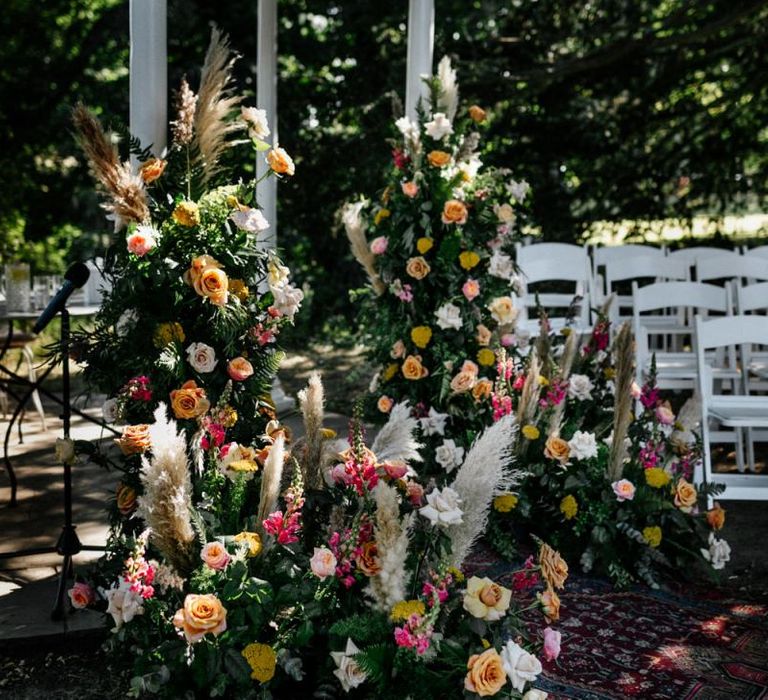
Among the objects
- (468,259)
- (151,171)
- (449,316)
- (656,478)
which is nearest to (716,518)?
(656,478)

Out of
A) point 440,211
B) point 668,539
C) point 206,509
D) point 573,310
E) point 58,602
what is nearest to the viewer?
point 206,509

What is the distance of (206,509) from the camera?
2.79 metres

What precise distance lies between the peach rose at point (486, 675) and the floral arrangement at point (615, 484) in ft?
4.95

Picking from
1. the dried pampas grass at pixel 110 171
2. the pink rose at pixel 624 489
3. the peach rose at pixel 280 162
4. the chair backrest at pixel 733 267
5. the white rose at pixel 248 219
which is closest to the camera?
the dried pampas grass at pixel 110 171

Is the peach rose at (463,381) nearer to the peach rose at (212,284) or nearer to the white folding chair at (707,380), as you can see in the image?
the white folding chair at (707,380)

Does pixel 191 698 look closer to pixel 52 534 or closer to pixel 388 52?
pixel 52 534

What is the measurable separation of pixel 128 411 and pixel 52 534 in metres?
1.48

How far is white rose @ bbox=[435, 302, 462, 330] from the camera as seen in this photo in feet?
14.0

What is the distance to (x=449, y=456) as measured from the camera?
160 inches

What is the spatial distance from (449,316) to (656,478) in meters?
1.16

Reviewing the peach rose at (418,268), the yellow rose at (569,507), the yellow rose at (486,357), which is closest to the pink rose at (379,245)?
the peach rose at (418,268)

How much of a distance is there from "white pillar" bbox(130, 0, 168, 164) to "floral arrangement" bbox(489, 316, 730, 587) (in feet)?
5.69

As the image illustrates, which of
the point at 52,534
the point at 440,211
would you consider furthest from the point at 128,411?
the point at 440,211

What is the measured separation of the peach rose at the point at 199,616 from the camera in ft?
7.80
